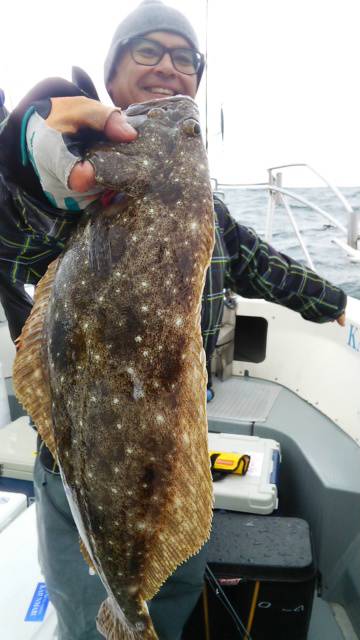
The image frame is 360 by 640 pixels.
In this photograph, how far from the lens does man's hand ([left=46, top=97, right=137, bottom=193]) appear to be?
1030 mm

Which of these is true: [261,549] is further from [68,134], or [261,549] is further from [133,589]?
[68,134]

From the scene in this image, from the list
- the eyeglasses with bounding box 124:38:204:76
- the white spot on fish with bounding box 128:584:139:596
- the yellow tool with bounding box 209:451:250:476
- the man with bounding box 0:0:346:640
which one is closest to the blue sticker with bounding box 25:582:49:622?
the man with bounding box 0:0:346:640

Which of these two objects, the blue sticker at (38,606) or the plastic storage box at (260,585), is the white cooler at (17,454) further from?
the plastic storage box at (260,585)

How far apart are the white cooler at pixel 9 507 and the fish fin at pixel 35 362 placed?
1443 millimetres

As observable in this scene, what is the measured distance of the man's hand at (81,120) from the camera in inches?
40.6

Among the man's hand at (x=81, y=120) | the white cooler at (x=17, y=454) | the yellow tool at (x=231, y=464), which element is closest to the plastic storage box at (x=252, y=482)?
the yellow tool at (x=231, y=464)

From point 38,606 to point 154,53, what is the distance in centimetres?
228

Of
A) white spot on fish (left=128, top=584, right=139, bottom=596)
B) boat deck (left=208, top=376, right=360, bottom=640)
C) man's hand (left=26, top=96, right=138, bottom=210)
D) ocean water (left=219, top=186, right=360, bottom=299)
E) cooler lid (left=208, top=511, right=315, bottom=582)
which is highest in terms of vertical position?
man's hand (left=26, top=96, right=138, bottom=210)

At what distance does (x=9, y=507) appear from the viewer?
2508 mm

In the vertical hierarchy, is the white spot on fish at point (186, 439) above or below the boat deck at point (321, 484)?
above

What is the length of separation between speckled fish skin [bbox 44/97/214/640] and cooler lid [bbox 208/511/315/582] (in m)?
1.23

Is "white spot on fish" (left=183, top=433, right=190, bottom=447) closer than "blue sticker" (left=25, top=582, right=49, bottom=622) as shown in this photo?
Yes

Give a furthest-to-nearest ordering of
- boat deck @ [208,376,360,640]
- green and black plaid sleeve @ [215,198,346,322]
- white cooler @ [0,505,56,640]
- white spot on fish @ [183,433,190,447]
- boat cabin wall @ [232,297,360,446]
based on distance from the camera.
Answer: boat cabin wall @ [232,297,360,446], boat deck @ [208,376,360,640], green and black plaid sleeve @ [215,198,346,322], white cooler @ [0,505,56,640], white spot on fish @ [183,433,190,447]

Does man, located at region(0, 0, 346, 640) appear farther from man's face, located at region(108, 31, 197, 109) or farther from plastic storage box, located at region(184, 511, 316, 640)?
plastic storage box, located at region(184, 511, 316, 640)
